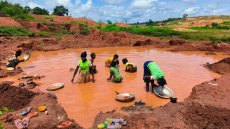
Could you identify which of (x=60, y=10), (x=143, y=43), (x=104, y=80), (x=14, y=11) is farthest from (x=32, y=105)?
(x=60, y=10)

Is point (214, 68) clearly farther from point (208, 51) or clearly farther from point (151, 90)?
→ point (208, 51)

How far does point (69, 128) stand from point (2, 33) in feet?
66.8

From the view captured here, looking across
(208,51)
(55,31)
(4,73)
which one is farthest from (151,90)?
(55,31)

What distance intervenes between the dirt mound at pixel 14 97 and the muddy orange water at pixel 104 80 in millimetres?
956

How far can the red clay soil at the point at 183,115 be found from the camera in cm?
646

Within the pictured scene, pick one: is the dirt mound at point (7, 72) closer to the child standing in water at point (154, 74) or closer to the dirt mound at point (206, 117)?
the child standing in water at point (154, 74)

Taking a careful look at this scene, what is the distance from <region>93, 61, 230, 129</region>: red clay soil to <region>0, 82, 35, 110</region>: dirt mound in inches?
110

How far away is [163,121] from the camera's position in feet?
21.4

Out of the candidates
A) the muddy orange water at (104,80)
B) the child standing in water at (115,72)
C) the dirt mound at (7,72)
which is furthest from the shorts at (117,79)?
the dirt mound at (7,72)

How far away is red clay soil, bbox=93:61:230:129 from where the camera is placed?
6.46 meters

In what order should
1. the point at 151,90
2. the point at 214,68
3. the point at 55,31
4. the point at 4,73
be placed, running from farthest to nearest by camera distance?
the point at 55,31, the point at 214,68, the point at 4,73, the point at 151,90

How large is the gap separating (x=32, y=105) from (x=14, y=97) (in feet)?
4.26

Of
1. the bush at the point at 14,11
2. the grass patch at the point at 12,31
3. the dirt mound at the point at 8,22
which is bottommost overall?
the grass patch at the point at 12,31

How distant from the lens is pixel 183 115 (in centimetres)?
696
